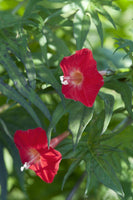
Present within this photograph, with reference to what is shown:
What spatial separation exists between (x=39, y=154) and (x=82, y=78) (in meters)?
0.18

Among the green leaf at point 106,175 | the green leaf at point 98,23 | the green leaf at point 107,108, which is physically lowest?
the green leaf at point 106,175

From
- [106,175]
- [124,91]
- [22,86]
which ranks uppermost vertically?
[22,86]

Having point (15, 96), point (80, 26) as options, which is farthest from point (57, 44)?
point (15, 96)

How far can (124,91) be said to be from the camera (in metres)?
0.68

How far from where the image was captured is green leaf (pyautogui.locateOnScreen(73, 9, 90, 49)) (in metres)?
0.67

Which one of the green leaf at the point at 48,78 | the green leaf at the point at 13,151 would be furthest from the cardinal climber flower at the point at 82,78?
the green leaf at the point at 13,151

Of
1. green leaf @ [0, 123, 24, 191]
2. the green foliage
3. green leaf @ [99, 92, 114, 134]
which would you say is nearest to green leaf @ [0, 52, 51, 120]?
the green foliage

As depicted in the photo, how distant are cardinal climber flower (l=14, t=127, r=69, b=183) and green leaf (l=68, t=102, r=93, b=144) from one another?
0.21 ft

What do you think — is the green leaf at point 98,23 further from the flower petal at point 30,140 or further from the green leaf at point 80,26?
the flower petal at point 30,140

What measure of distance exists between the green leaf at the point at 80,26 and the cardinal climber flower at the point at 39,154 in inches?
7.7

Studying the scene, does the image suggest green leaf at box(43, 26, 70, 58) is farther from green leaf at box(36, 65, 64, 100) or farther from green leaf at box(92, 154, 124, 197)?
green leaf at box(92, 154, 124, 197)

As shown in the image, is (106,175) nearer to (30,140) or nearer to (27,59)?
(30,140)

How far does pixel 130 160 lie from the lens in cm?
91

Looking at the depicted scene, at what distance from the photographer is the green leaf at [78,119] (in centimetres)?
61
